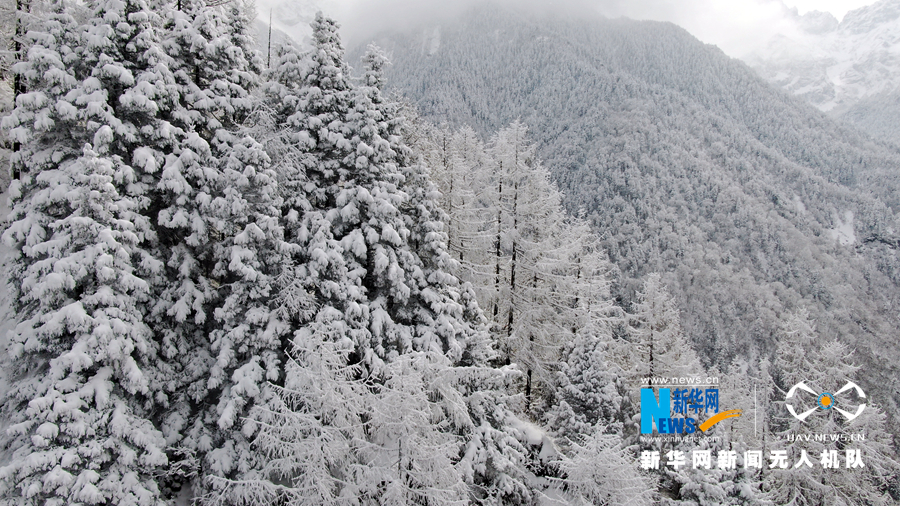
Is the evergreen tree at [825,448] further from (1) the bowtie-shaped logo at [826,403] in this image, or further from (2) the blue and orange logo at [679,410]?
(2) the blue and orange logo at [679,410]

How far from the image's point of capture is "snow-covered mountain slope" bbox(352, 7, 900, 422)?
335 feet

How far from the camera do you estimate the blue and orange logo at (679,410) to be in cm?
1683

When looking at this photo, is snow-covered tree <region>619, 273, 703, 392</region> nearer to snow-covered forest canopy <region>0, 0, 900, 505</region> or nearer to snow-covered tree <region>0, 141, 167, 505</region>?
snow-covered forest canopy <region>0, 0, 900, 505</region>

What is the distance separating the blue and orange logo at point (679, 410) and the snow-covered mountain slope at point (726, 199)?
5677 centimetres

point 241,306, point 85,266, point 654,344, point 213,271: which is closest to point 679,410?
point 654,344

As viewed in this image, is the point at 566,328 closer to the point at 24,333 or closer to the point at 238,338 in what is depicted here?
the point at 238,338

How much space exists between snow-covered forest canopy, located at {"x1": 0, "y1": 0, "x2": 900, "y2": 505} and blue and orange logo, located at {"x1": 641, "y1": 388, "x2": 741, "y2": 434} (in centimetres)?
52

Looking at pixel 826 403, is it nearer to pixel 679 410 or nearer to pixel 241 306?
pixel 679 410

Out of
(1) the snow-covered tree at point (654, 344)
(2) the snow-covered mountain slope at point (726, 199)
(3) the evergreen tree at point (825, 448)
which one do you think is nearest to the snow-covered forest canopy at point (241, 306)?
(1) the snow-covered tree at point (654, 344)

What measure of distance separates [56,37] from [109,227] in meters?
5.70

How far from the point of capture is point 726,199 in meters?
134

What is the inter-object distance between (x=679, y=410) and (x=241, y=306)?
51.1ft

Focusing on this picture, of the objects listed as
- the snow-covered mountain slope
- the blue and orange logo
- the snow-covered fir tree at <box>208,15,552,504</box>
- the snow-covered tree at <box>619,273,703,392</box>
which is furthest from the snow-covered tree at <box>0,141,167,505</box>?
the snow-covered mountain slope

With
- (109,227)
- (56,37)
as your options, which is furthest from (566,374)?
(56,37)
